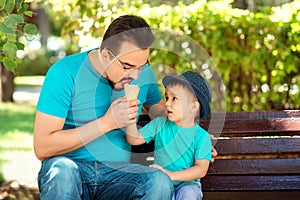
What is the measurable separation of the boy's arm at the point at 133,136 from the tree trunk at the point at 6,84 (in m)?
10.2

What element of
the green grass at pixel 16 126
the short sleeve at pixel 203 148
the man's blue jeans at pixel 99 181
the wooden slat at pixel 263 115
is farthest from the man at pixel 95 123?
the green grass at pixel 16 126

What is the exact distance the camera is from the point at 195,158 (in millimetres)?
3654

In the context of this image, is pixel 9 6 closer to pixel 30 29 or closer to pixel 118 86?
pixel 30 29

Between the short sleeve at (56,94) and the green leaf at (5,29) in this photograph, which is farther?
the green leaf at (5,29)

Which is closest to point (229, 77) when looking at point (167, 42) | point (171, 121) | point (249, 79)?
point (249, 79)

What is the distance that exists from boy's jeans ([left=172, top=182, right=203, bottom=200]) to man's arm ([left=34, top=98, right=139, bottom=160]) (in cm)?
43

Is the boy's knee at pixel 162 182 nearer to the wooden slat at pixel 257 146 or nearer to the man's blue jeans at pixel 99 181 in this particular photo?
the man's blue jeans at pixel 99 181

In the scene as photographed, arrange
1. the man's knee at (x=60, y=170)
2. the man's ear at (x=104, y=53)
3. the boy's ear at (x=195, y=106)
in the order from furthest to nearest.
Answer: the boy's ear at (x=195, y=106)
the man's ear at (x=104, y=53)
the man's knee at (x=60, y=170)

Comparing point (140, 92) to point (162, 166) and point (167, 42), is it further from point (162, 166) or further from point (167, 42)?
point (167, 42)

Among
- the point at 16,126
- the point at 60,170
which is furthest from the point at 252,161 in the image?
the point at 16,126

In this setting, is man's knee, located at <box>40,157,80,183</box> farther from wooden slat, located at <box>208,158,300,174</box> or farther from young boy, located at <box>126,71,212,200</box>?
wooden slat, located at <box>208,158,300,174</box>

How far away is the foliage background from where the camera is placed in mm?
5668

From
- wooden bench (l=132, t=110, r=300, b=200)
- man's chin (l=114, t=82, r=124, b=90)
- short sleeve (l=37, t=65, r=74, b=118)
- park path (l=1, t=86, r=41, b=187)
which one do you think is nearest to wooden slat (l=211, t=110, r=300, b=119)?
wooden bench (l=132, t=110, r=300, b=200)

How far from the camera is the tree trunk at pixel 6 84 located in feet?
45.3
